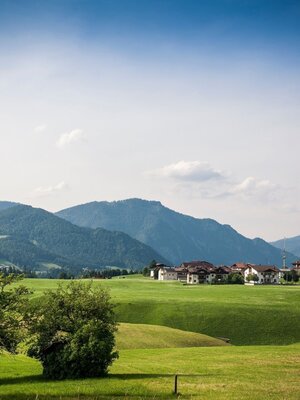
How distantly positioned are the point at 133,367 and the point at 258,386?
767 inches

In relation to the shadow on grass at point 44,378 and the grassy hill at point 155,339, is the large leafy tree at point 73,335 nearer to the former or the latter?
the shadow on grass at point 44,378

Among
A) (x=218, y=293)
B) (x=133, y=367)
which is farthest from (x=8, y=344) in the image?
(x=218, y=293)

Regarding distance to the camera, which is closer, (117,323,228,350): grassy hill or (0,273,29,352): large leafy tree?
(0,273,29,352): large leafy tree

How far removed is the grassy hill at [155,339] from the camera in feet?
292

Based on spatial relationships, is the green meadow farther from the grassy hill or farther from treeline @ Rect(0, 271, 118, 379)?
treeline @ Rect(0, 271, 118, 379)

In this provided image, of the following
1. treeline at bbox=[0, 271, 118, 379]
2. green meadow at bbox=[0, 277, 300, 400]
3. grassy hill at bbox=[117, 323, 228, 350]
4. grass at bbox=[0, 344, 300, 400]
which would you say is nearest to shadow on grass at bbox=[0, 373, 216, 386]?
grass at bbox=[0, 344, 300, 400]

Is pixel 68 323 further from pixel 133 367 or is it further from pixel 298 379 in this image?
pixel 298 379

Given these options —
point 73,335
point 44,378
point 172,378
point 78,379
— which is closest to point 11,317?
point 73,335

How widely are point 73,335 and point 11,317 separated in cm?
703

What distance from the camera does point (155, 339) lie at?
9281 cm

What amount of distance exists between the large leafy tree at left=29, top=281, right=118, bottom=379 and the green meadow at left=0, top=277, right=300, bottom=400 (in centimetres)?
225

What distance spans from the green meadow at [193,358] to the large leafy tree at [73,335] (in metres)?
2.25

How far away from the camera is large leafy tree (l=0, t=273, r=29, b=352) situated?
50.1m

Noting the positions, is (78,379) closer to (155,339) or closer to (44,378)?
(44,378)
